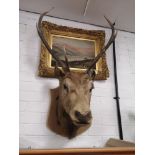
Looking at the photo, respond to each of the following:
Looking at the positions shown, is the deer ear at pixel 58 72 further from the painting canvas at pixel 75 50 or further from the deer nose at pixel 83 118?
the deer nose at pixel 83 118

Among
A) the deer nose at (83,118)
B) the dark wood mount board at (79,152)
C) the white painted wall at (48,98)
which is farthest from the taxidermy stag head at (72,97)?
the dark wood mount board at (79,152)

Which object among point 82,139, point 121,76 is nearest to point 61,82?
point 82,139

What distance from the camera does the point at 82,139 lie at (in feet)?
4.53

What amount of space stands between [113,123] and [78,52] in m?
0.53

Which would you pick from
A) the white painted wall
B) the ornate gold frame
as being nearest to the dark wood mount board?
the white painted wall

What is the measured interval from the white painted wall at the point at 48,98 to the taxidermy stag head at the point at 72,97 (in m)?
0.10

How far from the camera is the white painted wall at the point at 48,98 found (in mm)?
1291

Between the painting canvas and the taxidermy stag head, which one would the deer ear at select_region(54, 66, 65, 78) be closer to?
the taxidermy stag head

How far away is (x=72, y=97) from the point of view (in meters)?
1.18

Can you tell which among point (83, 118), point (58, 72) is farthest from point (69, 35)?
point (83, 118)
